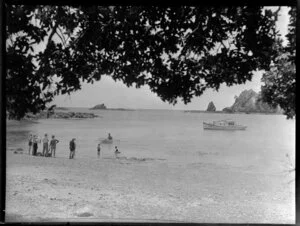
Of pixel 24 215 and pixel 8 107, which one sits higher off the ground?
pixel 8 107

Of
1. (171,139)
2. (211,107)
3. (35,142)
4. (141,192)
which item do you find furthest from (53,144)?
(211,107)

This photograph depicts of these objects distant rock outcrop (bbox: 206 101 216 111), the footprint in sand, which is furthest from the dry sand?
distant rock outcrop (bbox: 206 101 216 111)

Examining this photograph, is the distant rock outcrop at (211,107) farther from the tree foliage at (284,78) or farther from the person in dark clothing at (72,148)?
the person in dark clothing at (72,148)

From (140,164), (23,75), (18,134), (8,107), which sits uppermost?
(23,75)

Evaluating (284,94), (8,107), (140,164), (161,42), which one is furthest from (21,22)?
(284,94)

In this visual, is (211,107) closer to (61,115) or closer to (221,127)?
(221,127)

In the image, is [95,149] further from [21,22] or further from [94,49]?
[21,22]

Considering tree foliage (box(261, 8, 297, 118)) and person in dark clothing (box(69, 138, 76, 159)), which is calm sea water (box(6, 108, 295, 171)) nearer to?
person in dark clothing (box(69, 138, 76, 159))
